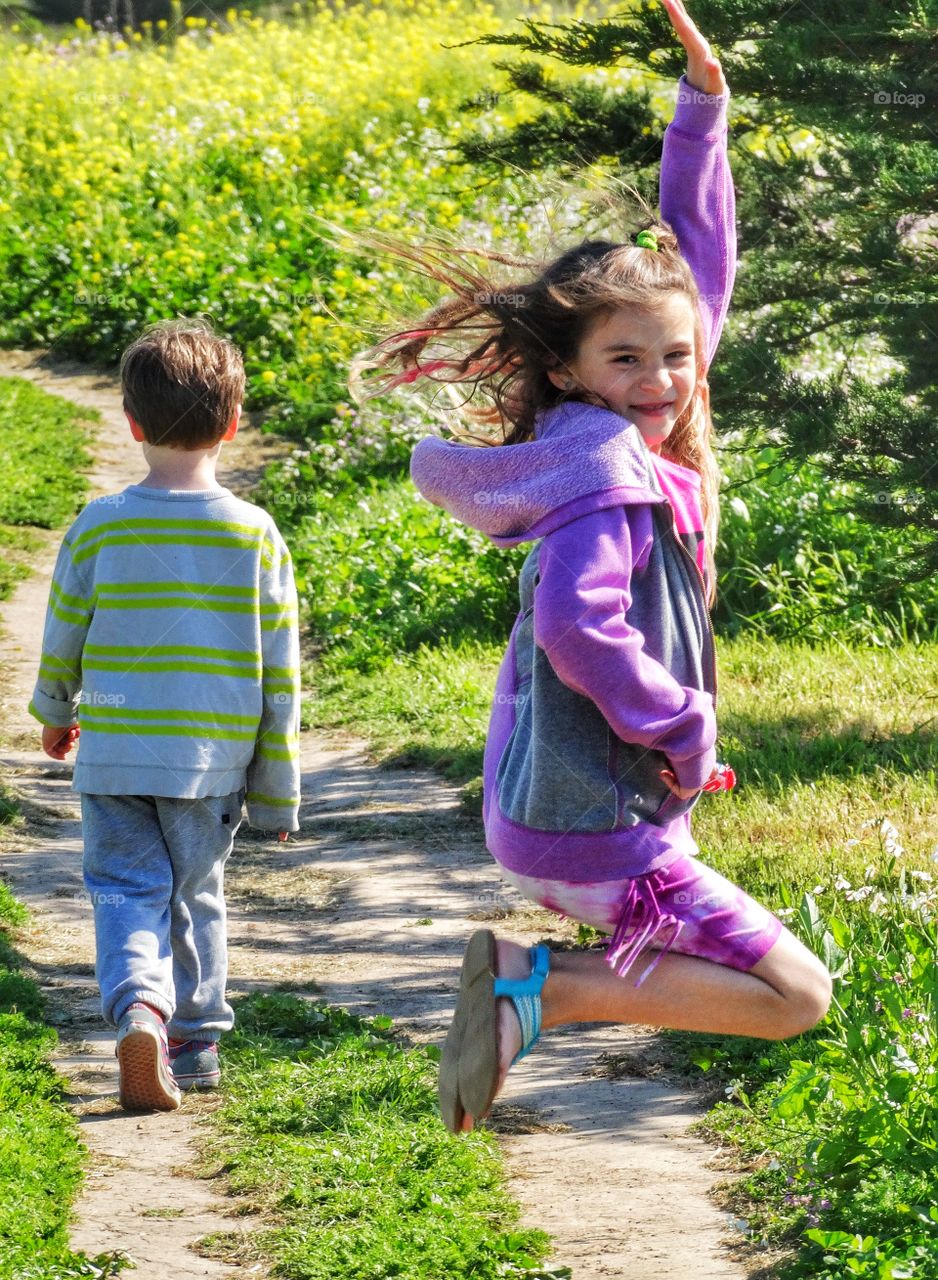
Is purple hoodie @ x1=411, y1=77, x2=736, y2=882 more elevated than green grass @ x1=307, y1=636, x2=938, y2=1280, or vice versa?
purple hoodie @ x1=411, y1=77, x2=736, y2=882

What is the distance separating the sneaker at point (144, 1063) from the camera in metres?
3.56

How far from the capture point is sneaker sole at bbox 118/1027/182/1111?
3.56 m

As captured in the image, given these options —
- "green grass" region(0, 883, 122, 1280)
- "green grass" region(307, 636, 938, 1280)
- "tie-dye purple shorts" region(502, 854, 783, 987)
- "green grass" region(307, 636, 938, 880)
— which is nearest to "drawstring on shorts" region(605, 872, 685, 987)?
"tie-dye purple shorts" region(502, 854, 783, 987)

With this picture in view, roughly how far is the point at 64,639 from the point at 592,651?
173cm

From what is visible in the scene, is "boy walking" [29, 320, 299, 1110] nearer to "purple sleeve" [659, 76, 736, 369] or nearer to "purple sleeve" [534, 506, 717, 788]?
"purple sleeve" [659, 76, 736, 369]

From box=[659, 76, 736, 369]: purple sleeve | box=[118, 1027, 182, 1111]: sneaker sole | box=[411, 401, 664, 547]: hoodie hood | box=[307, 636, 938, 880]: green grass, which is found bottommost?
box=[307, 636, 938, 880]: green grass

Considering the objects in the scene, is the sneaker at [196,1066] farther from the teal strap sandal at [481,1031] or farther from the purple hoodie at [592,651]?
the purple hoodie at [592,651]

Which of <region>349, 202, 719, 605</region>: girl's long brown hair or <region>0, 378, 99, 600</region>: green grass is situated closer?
<region>349, 202, 719, 605</region>: girl's long brown hair

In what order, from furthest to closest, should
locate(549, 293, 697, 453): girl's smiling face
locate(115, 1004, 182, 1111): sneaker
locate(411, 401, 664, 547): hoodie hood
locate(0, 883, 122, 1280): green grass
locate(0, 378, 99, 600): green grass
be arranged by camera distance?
1. locate(0, 378, 99, 600): green grass
2. locate(115, 1004, 182, 1111): sneaker
3. locate(0, 883, 122, 1280): green grass
4. locate(549, 293, 697, 453): girl's smiling face
5. locate(411, 401, 664, 547): hoodie hood

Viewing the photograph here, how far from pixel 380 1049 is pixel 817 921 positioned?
1194 millimetres

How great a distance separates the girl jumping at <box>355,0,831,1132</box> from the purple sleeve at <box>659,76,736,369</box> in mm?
195

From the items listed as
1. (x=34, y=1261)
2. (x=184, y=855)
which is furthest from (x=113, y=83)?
(x=34, y=1261)

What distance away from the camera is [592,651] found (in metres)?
2.44

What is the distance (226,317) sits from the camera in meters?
12.3
